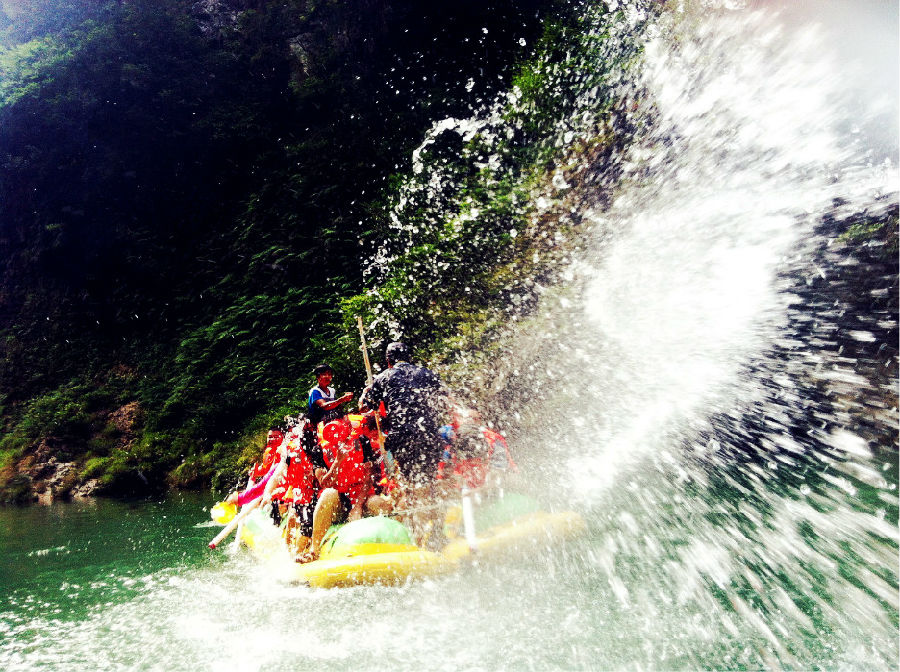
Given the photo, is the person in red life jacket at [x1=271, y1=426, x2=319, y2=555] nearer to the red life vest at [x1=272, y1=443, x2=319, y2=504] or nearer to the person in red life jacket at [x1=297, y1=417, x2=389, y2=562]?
the red life vest at [x1=272, y1=443, x2=319, y2=504]

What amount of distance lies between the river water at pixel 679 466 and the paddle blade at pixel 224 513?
1.20 ft

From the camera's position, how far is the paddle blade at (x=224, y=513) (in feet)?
30.6

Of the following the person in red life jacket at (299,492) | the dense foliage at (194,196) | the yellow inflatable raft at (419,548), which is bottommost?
the yellow inflatable raft at (419,548)

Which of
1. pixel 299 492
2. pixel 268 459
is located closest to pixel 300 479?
pixel 299 492

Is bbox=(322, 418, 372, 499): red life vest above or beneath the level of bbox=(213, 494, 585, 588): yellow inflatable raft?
above

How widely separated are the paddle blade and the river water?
365 mm

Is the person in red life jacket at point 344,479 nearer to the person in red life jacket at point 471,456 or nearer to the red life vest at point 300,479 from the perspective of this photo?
the red life vest at point 300,479

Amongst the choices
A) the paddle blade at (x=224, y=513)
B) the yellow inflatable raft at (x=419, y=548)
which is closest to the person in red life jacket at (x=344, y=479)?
the yellow inflatable raft at (x=419, y=548)

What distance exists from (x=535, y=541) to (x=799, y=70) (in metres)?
6.82

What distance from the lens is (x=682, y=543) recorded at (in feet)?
21.0

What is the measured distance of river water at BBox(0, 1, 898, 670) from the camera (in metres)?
3.98

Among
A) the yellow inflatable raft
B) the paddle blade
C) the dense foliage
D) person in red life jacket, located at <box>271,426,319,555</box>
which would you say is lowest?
the paddle blade

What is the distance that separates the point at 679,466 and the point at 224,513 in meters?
9.32

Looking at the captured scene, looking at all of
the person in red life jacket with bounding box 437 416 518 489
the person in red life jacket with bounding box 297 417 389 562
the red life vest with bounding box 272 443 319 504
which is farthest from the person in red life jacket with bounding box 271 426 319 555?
the person in red life jacket with bounding box 437 416 518 489
